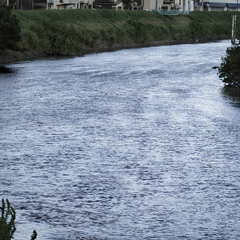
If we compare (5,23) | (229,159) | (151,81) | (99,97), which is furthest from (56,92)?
(5,23)

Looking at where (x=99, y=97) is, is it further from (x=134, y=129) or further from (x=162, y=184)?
(x=162, y=184)

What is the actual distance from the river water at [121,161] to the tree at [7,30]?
1615cm

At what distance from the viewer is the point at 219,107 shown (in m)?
23.2

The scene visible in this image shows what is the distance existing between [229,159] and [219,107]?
→ 8.89m

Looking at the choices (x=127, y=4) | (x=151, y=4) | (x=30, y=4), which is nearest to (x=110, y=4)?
(x=127, y=4)

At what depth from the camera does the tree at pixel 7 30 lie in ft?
145

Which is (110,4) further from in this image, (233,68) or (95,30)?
(233,68)

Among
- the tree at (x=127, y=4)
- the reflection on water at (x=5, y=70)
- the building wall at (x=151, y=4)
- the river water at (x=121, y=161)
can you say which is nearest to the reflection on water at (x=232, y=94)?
the river water at (x=121, y=161)

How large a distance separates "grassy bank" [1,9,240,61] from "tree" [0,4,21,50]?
175 cm

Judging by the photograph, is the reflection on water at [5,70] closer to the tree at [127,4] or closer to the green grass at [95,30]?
the green grass at [95,30]

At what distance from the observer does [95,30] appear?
65.8 metres

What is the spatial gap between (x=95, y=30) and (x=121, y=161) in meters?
53.0

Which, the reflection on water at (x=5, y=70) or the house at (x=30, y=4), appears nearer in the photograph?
the reflection on water at (x=5, y=70)

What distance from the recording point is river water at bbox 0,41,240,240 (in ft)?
32.2
